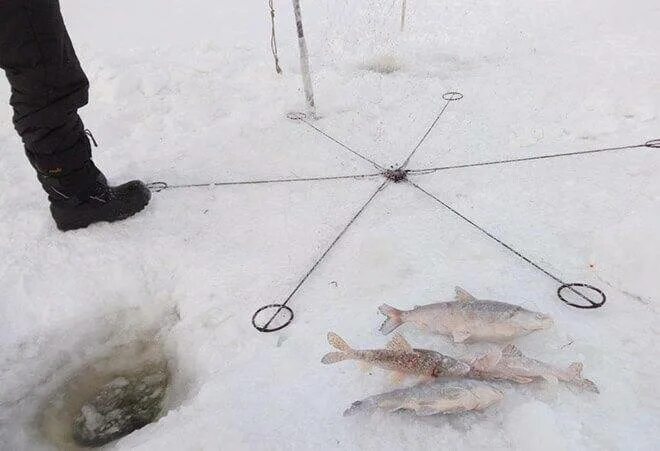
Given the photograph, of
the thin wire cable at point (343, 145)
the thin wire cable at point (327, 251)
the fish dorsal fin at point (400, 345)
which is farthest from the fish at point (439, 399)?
the thin wire cable at point (343, 145)

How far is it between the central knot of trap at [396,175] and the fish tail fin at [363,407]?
1953mm

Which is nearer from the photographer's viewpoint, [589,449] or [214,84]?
[589,449]

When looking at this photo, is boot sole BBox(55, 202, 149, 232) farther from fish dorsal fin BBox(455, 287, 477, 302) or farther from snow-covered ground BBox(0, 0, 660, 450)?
fish dorsal fin BBox(455, 287, 477, 302)

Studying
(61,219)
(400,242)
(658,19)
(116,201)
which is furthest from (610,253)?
(658,19)

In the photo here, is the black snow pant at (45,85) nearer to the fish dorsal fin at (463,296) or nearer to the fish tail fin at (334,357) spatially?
the fish tail fin at (334,357)

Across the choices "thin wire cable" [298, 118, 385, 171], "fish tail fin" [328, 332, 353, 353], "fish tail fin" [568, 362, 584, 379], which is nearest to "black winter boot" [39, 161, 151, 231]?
"thin wire cable" [298, 118, 385, 171]

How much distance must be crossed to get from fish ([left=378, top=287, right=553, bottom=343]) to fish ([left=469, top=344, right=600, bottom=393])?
17 centimetres

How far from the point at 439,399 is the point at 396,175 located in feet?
6.57

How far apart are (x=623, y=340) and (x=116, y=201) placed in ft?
10.1

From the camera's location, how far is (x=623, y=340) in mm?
2301

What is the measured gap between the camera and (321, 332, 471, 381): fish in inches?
82.9

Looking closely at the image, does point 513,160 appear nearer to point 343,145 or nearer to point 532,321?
point 343,145

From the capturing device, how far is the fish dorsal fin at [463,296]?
94.4 inches

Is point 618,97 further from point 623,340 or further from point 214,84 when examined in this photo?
point 214,84
